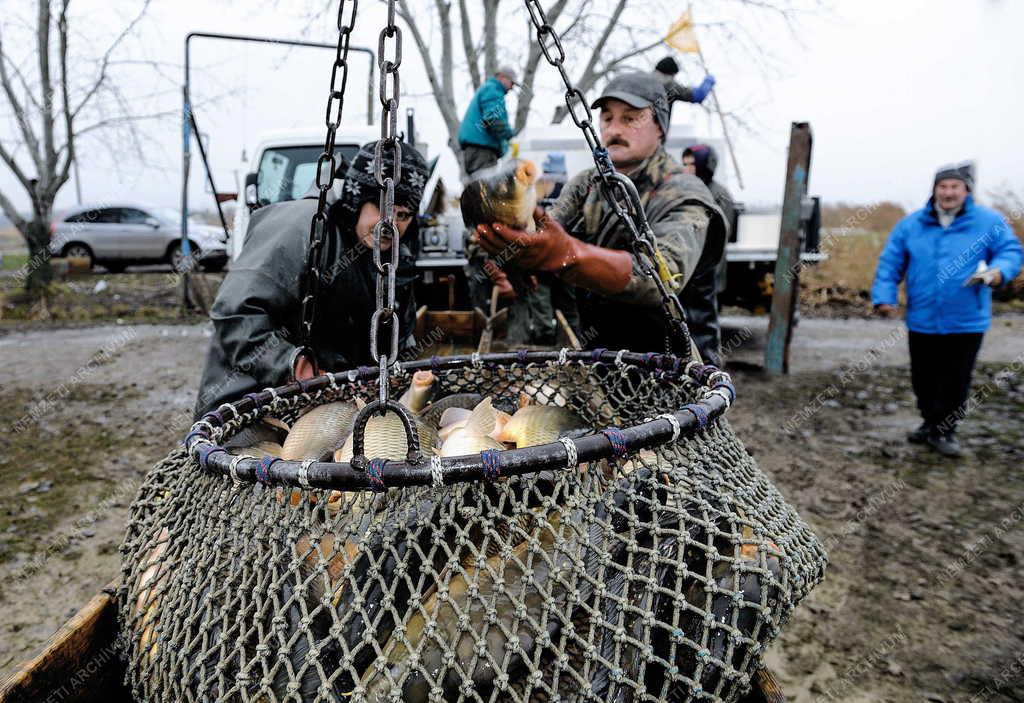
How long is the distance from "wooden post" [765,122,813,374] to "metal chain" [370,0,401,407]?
6.22m

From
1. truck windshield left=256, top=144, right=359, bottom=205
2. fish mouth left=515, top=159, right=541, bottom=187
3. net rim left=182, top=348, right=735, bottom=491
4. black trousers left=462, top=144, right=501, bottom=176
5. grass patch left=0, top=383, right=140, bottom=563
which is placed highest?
black trousers left=462, top=144, right=501, bottom=176

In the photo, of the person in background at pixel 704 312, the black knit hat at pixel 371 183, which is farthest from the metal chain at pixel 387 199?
the person in background at pixel 704 312

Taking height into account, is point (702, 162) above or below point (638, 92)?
above

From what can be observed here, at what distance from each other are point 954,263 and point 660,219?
11.0 ft

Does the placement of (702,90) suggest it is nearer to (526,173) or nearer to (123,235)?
(526,173)

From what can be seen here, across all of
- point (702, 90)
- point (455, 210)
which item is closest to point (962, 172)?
point (702, 90)

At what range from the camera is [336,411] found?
6.67ft

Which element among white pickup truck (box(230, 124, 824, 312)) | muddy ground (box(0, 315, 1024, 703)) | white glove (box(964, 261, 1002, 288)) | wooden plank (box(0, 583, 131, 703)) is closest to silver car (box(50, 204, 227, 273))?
muddy ground (box(0, 315, 1024, 703))

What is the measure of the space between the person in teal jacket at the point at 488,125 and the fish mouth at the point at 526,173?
18.7ft

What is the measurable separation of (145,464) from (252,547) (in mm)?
4282

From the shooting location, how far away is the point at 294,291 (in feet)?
8.98

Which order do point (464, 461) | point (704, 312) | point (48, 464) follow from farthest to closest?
point (48, 464) → point (704, 312) → point (464, 461)

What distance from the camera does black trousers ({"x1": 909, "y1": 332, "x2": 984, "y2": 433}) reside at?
4.82 meters

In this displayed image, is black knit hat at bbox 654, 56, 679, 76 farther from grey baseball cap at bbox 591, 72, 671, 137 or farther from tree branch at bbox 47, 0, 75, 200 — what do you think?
tree branch at bbox 47, 0, 75, 200
